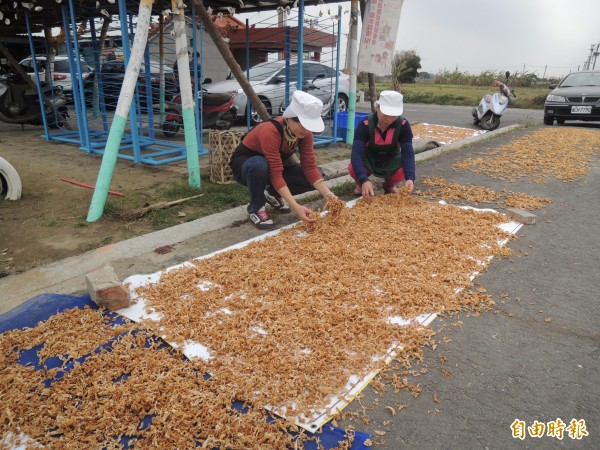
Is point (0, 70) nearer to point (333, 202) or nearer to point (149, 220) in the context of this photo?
point (149, 220)

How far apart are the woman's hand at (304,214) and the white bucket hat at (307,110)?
0.58 meters

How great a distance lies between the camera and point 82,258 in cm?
288

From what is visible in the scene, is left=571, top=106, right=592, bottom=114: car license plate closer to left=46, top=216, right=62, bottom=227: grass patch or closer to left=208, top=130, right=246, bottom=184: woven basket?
left=208, top=130, right=246, bottom=184: woven basket

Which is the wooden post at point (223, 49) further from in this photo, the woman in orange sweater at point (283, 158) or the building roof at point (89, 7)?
the building roof at point (89, 7)

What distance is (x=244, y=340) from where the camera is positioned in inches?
77.1

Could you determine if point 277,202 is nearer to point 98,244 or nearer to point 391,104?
point 391,104

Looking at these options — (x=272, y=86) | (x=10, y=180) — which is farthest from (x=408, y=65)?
(x=10, y=180)

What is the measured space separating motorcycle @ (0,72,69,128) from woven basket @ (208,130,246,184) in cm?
489

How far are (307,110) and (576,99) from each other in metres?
9.30

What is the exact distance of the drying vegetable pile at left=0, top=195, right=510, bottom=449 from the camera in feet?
5.01

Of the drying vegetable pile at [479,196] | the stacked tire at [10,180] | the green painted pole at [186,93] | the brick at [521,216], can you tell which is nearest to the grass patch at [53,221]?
the stacked tire at [10,180]

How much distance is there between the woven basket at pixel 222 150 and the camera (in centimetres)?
453

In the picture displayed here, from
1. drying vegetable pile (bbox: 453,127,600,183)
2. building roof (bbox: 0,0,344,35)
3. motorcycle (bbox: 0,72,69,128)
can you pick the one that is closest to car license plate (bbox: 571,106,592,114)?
drying vegetable pile (bbox: 453,127,600,183)

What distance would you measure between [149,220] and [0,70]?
8865 millimetres
